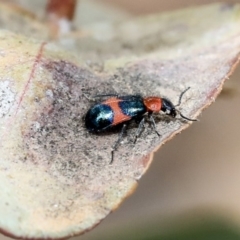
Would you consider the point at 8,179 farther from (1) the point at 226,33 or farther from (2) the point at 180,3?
(2) the point at 180,3

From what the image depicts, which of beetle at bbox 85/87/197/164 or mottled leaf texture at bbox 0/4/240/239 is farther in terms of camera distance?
beetle at bbox 85/87/197/164

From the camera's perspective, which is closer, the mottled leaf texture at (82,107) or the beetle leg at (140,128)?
the mottled leaf texture at (82,107)

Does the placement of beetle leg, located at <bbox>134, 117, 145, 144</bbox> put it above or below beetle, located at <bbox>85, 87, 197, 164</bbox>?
below

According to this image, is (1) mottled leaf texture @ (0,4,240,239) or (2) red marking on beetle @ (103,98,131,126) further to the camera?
(2) red marking on beetle @ (103,98,131,126)

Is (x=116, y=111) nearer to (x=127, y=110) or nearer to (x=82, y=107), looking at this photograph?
(x=127, y=110)

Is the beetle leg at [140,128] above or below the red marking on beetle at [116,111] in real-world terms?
below

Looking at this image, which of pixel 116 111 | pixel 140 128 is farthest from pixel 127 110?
pixel 140 128
